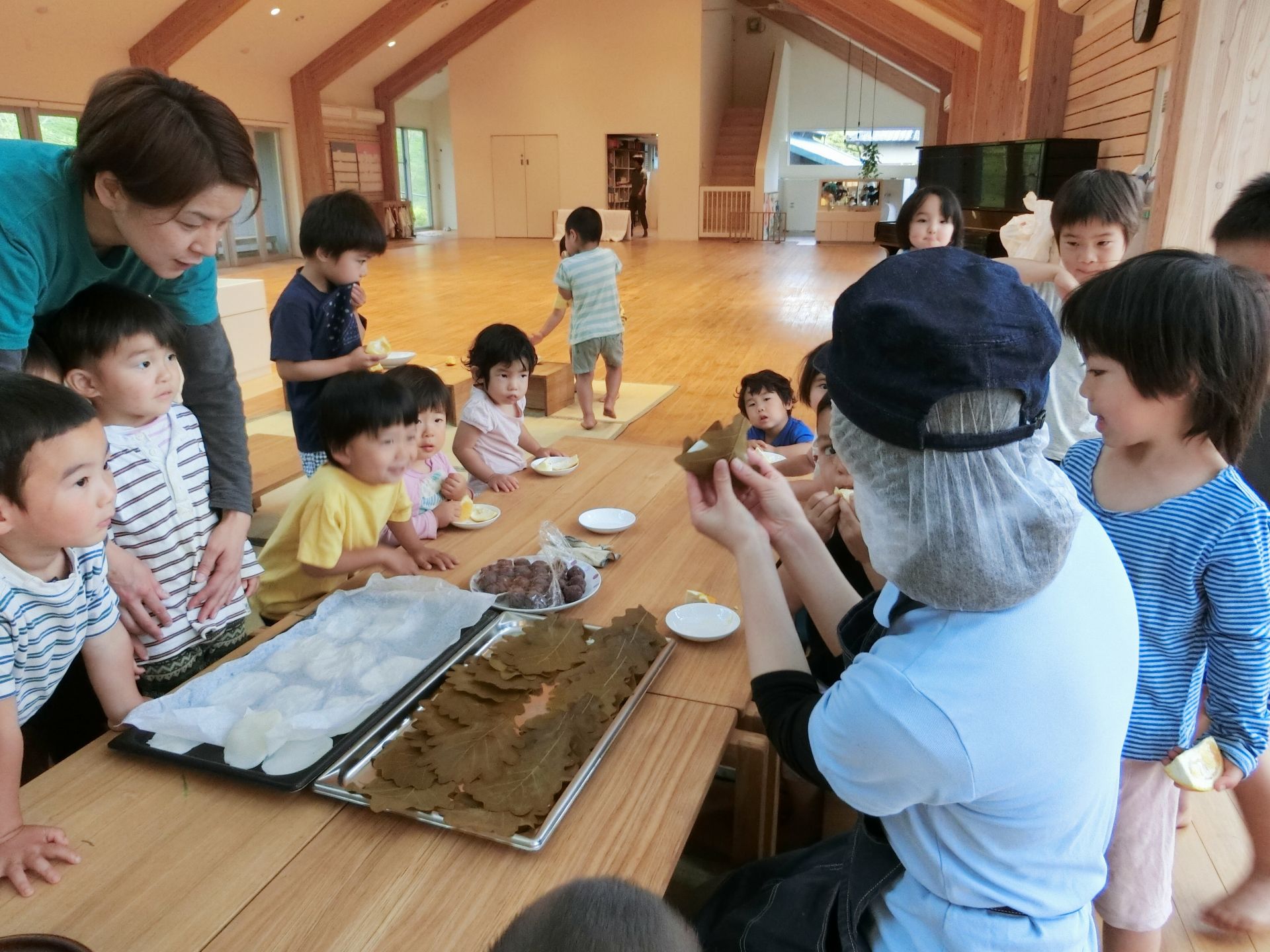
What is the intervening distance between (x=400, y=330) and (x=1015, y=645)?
7511mm

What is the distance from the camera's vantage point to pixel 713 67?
1748 centimetres

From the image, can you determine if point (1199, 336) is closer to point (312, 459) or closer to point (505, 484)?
point (505, 484)

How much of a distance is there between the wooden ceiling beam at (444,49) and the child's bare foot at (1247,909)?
1842 centimetres

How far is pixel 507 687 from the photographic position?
134 cm

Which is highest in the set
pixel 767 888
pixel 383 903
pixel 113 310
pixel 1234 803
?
pixel 113 310

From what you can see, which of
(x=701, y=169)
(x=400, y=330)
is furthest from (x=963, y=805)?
(x=701, y=169)

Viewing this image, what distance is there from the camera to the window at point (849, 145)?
19.0 meters

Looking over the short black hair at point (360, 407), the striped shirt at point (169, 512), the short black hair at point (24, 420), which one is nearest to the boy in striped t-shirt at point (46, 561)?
the short black hair at point (24, 420)

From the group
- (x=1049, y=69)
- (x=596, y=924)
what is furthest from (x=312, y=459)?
(x=1049, y=69)

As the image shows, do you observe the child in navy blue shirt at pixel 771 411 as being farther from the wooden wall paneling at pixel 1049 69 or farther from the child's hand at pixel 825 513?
the wooden wall paneling at pixel 1049 69

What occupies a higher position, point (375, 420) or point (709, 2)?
point (709, 2)

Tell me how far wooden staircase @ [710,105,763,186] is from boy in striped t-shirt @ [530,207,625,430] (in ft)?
43.8

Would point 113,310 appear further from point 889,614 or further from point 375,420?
point 889,614

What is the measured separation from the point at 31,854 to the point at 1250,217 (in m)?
2.36
